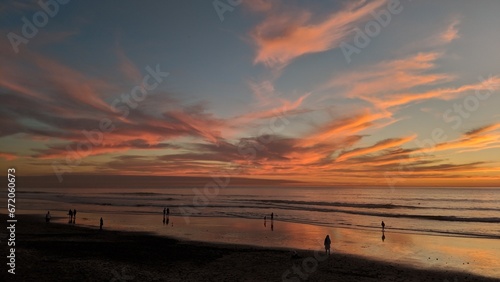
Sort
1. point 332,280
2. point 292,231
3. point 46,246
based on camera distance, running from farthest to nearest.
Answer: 1. point 292,231
2. point 46,246
3. point 332,280

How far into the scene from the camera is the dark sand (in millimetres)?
20125

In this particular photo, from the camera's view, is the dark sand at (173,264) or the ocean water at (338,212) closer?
the dark sand at (173,264)

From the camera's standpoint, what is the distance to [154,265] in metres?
23.4

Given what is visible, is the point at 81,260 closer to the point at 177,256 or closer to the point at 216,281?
the point at 177,256

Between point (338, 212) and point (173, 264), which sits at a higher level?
point (173, 264)

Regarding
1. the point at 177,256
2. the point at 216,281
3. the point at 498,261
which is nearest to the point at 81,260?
the point at 177,256

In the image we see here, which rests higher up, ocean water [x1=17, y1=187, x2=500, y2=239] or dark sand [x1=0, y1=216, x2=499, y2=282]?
dark sand [x1=0, y1=216, x2=499, y2=282]

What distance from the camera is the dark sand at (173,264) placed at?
66.0 feet

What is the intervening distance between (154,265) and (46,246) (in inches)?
465

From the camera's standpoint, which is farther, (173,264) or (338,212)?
(338,212)

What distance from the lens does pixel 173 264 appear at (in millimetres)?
23844

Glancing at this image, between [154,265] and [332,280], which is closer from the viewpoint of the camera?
[332,280]

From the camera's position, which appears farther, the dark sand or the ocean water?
the ocean water

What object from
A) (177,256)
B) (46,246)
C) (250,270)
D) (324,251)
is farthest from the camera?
(324,251)
